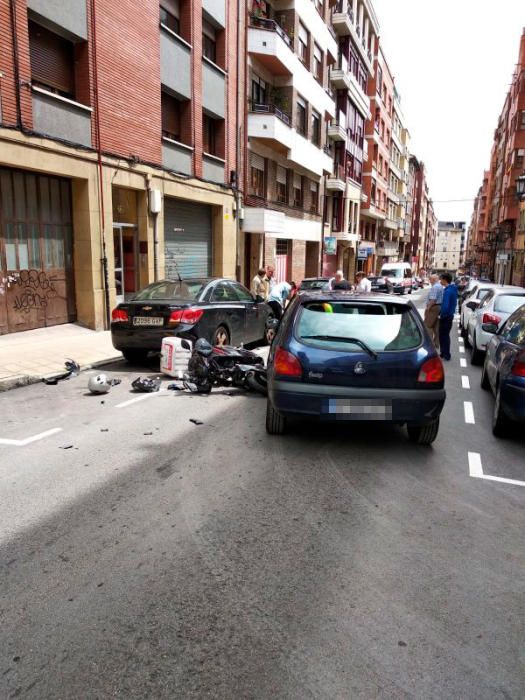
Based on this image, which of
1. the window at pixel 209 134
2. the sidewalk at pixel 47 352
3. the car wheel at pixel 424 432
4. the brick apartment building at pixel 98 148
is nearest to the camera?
the car wheel at pixel 424 432

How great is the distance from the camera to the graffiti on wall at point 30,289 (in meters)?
11.8

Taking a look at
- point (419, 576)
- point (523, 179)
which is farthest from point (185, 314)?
point (523, 179)

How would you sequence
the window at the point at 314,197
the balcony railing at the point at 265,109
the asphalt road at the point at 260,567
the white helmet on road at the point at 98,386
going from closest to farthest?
the asphalt road at the point at 260,567
the white helmet on road at the point at 98,386
the balcony railing at the point at 265,109
the window at the point at 314,197

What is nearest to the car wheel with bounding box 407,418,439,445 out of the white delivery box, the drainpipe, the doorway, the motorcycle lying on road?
the motorcycle lying on road

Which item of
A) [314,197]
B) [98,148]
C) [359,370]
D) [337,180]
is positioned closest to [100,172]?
[98,148]

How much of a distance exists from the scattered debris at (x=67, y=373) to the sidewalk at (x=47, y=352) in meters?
0.11

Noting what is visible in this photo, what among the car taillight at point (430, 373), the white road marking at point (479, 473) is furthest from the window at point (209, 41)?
the white road marking at point (479, 473)

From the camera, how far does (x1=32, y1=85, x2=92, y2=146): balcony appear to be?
11461 mm

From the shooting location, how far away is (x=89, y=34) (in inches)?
498

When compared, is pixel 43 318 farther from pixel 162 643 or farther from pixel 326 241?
pixel 326 241

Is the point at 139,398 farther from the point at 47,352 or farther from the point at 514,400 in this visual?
the point at 514,400

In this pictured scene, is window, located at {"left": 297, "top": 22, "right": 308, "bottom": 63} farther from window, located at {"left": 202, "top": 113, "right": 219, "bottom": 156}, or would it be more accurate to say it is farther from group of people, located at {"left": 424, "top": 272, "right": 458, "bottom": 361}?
group of people, located at {"left": 424, "top": 272, "right": 458, "bottom": 361}

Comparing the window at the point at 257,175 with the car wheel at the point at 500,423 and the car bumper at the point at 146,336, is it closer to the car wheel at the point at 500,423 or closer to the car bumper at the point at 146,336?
the car bumper at the point at 146,336

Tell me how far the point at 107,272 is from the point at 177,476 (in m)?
9.98
